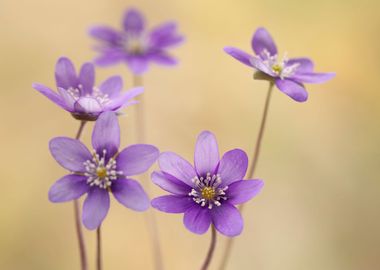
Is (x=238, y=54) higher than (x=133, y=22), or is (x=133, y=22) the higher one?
(x=133, y=22)

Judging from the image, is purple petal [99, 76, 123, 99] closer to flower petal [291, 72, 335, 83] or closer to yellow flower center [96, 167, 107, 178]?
yellow flower center [96, 167, 107, 178]

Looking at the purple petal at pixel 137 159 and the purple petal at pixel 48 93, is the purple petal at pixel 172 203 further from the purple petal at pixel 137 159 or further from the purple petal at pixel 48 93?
the purple petal at pixel 48 93

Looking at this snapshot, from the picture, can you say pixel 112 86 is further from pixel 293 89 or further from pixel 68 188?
pixel 293 89

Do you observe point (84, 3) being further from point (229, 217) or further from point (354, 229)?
point (229, 217)

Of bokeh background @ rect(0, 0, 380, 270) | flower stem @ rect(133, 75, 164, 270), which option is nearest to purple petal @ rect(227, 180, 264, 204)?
flower stem @ rect(133, 75, 164, 270)

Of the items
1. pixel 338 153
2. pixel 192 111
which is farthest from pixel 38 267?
pixel 338 153

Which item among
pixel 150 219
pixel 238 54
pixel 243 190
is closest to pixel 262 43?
pixel 238 54
